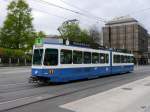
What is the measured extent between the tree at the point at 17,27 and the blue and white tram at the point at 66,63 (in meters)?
39.0

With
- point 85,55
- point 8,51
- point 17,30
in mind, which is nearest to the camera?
point 85,55

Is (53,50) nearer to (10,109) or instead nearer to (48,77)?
(48,77)

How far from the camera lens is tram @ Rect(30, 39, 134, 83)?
1755 centimetres

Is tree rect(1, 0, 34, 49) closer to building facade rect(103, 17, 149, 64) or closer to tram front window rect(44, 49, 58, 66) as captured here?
tram front window rect(44, 49, 58, 66)

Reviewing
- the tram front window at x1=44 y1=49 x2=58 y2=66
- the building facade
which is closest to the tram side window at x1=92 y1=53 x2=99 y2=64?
the tram front window at x1=44 y1=49 x2=58 y2=66

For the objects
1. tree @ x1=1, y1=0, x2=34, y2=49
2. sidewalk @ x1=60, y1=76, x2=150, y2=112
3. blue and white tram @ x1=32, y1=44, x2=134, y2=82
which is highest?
tree @ x1=1, y1=0, x2=34, y2=49

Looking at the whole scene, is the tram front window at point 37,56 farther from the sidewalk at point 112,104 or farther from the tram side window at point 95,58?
the tram side window at point 95,58

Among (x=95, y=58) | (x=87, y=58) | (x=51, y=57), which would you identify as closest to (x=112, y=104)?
(x=51, y=57)

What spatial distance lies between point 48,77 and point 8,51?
39.0 metres

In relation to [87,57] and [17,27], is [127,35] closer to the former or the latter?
[17,27]

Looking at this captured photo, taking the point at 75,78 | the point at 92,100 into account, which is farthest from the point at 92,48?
the point at 92,100

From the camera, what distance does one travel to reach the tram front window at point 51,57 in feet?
57.8

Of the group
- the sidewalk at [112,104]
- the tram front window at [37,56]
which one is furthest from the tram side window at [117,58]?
the sidewalk at [112,104]

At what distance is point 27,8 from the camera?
63531 millimetres
